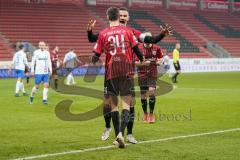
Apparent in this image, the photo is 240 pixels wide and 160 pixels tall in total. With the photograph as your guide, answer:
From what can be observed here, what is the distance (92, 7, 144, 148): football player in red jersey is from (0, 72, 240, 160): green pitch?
2.15 feet

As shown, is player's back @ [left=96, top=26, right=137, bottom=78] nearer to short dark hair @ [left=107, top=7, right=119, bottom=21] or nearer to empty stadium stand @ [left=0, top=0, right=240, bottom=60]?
short dark hair @ [left=107, top=7, right=119, bottom=21]

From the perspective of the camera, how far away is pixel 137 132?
10.2 meters

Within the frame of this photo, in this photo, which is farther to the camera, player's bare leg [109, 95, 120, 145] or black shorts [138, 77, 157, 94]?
black shorts [138, 77, 157, 94]

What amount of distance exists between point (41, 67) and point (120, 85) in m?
9.02

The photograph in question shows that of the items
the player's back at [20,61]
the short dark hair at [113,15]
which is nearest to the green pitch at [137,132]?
the short dark hair at [113,15]

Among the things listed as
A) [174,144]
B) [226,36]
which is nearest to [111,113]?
[174,144]

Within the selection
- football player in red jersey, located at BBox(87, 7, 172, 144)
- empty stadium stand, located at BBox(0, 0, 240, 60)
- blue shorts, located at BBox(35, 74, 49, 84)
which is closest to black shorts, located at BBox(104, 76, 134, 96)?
football player in red jersey, located at BBox(87, 7, 172, 144)

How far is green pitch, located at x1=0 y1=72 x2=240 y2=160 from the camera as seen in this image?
25.6 feet

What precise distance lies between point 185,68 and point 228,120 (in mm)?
30614

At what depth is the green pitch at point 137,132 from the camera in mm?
7793

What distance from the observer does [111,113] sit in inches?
343

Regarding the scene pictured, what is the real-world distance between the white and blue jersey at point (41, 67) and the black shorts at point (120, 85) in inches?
343

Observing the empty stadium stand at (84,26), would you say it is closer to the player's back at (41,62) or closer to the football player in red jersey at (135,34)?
the player's back at (41,62)

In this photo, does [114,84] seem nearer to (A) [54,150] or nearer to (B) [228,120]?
(A) [54,150]
